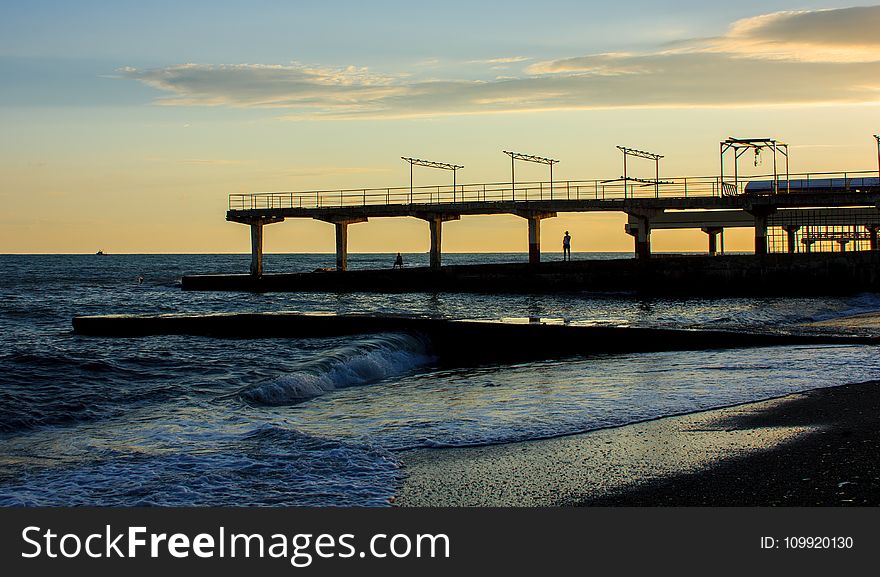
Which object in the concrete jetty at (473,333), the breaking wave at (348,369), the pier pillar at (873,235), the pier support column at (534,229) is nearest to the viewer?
the breaking wave at (348,369)

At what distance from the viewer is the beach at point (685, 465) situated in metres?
7.70

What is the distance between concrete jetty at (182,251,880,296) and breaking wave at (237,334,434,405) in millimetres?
24067

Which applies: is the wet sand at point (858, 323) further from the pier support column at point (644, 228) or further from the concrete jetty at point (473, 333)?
the pier support column at point (644, 228)

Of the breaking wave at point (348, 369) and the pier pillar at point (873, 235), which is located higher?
the pier pillar at point (873, 235)

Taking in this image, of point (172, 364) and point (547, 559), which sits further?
point (172, 364)

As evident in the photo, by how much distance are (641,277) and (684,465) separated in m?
35.7

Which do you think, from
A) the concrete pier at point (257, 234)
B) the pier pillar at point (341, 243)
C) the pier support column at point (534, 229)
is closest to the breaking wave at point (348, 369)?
the pier support column at point (534, 229)

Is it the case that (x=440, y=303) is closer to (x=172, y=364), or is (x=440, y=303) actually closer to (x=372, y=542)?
(x=172, y=364)

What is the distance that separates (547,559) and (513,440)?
4124 millimetres

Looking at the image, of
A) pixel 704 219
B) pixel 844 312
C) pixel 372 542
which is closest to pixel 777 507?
pixel 372 542

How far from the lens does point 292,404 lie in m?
14.4

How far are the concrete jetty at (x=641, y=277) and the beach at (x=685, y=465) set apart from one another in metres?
30.9

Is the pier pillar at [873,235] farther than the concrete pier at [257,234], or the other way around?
the pier pillar at [873,235]

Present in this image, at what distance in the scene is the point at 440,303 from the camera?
130 feet
